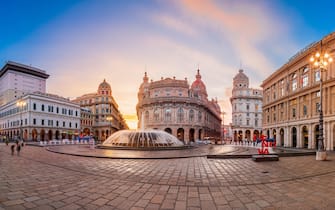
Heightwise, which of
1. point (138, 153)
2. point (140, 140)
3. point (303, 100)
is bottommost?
point (138, 153)

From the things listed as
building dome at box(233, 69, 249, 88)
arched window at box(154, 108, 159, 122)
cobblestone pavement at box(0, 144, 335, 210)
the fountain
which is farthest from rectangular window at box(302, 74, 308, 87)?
building dome at box(233, 69, 249, 88)

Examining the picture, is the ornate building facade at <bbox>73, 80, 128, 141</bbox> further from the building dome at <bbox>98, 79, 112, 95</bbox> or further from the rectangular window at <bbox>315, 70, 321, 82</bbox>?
the rectangular window at <bbox>315, 70, 321, 82</bbox>

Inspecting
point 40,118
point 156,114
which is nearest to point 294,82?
point 156,114

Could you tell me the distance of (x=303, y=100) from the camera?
33.6 metres

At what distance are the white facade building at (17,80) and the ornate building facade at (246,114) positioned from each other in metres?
100

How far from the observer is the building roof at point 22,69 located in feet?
294

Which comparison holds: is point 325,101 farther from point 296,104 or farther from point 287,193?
point 287,193

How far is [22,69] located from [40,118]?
62038mm

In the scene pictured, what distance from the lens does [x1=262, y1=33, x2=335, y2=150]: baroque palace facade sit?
27594 mm

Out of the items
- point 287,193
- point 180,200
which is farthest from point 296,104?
point 180,200

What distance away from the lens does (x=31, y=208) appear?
16.0 ft

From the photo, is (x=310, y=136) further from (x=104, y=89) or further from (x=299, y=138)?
(x=104, y=89)

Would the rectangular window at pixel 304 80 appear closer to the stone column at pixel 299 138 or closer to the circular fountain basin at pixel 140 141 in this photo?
the stone column at pixel 299 138

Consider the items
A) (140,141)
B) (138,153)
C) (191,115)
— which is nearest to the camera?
(138,153)
